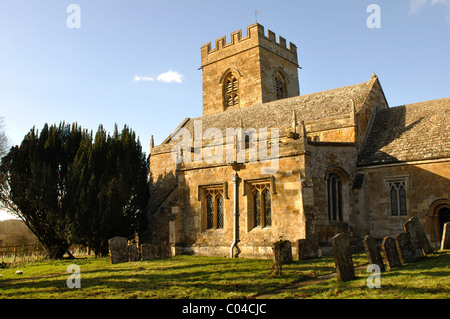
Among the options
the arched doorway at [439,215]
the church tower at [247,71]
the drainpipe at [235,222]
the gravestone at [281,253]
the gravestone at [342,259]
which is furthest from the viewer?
the church tower at [247,71]

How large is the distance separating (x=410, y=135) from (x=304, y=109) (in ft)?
19.4

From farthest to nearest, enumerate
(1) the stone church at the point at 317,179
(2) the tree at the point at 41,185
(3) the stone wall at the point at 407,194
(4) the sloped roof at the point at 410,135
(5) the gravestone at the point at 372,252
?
(2) the tree at the point at 41,185 < (4) the sloped roof at the point at 410,135 < (3) the stone wall at the point at 407,194 < (1) the stone church at the point at 317,179 < (5) the gravestone at the point at 372,252

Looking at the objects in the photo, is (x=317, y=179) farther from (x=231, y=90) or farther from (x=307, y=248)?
Result: (x=231, y=90)

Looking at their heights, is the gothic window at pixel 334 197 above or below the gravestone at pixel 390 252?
above

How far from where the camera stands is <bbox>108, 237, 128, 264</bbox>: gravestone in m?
13.9

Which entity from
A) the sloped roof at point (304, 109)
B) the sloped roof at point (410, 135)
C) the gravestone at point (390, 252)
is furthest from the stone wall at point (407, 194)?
the gravestone at point (390, 252)

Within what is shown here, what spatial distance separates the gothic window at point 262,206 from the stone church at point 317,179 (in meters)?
0.04

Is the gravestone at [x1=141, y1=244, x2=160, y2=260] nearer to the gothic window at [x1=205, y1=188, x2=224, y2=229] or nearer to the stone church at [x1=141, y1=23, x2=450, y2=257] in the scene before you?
the stone church at [x1=141, y1=23, x2=450, y2=257]

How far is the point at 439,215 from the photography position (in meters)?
16.4

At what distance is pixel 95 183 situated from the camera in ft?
62.7

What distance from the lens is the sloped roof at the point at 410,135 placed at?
55.7 feet

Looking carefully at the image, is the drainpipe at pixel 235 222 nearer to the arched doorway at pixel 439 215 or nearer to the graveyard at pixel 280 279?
the graveyard at pixel 280 279

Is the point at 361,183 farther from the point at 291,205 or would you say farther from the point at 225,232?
the point at 225,232

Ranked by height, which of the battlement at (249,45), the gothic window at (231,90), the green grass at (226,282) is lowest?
the green grass at (226,282)
